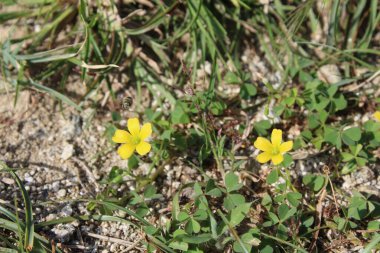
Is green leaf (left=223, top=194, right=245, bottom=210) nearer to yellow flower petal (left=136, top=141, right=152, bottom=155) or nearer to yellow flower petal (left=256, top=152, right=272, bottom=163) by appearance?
yellow flower petal (left=256, top=152, right=272, bottom=163)

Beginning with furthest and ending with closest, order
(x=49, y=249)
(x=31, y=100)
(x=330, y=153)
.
Result: 1. (x=31, y=100)
2. (x=330, y=153)
3. (x=49, y=249)

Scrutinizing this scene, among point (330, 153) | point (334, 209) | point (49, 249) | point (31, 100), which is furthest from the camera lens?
point (31, 100)

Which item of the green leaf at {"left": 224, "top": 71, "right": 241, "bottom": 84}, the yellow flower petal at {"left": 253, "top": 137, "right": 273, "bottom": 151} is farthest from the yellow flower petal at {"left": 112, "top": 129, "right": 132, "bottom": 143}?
the green leaf at {"left": 224, "top": 71, "right": 241, "bottom": 84}

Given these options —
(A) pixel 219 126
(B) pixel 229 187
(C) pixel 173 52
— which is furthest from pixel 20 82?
(B) pixel 229 187

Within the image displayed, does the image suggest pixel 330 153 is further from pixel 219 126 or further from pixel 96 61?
pixel 96 61

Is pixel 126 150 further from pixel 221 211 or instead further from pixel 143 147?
pixel 221 211

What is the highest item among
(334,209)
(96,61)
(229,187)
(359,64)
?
(96,61)
